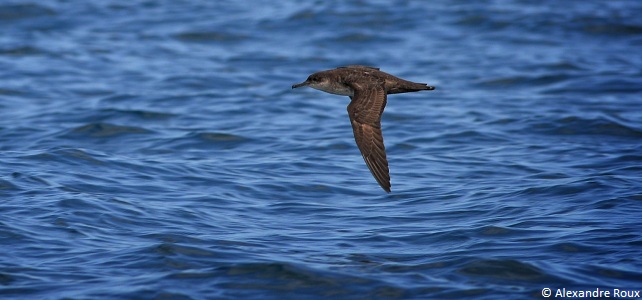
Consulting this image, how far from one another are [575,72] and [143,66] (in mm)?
6788

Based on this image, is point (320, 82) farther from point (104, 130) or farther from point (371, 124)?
point (104, 130)

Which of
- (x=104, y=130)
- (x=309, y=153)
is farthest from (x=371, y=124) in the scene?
(x=104, y=130)

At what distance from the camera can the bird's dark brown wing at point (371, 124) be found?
26.6 ft

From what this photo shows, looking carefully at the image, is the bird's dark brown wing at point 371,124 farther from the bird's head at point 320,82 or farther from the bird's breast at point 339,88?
the bird's head at point 320,82

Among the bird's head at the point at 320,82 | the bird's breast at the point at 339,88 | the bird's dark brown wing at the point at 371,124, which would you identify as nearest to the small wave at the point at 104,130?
the bird's head at the point at 320,82

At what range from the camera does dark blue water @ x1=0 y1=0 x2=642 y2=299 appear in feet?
24.0

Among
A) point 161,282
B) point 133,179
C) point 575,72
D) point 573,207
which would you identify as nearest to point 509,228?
point 573,207

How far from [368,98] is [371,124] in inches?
20.3

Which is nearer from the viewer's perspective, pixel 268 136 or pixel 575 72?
pixel 268 136

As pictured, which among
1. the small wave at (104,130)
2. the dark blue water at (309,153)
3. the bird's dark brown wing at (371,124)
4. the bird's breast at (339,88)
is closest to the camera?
the dark blue water at (309,153)

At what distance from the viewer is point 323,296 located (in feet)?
22.7

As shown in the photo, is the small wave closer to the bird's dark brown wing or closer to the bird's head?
the bird's head

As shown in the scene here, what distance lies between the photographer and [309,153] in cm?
1117

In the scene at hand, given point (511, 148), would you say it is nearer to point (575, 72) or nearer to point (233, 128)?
point (233, 128)
